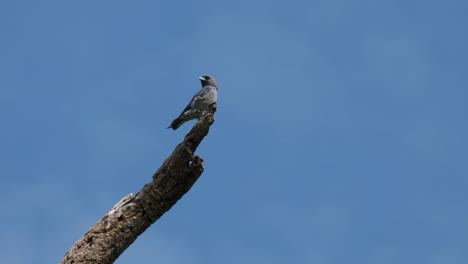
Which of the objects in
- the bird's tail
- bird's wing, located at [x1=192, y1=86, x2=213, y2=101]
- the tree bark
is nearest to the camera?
the tree bark

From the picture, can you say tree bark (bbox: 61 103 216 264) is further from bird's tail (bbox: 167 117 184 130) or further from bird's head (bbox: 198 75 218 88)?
bird's head (bbox: 198 75 218 88)

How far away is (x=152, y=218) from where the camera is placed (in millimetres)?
10148

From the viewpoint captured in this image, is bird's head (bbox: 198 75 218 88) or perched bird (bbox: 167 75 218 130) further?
bird's head (bbox: 198 75 218 88)

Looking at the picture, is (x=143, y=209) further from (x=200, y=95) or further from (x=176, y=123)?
(x=200, y=95)

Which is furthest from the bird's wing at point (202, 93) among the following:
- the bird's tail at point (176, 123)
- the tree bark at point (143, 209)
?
the tree bark at point (143, 209)

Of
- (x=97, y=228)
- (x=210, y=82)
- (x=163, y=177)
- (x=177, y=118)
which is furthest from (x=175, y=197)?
(x=210, y=82)

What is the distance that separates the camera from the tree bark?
32.5 ft

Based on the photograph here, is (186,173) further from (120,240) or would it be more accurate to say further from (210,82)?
(210,82)

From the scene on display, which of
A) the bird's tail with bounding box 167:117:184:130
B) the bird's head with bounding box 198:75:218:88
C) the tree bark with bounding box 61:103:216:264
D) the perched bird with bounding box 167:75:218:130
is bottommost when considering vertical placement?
the tree bark with bounding box 61:103:216:264

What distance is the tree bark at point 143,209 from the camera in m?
9.90

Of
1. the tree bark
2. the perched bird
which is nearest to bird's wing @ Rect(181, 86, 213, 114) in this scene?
the perched bird

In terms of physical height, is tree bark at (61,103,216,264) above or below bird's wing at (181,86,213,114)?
below

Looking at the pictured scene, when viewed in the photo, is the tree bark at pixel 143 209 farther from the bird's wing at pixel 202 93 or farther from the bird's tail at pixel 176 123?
the bird's wing at pixel 202 93

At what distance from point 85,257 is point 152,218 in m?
0.95
